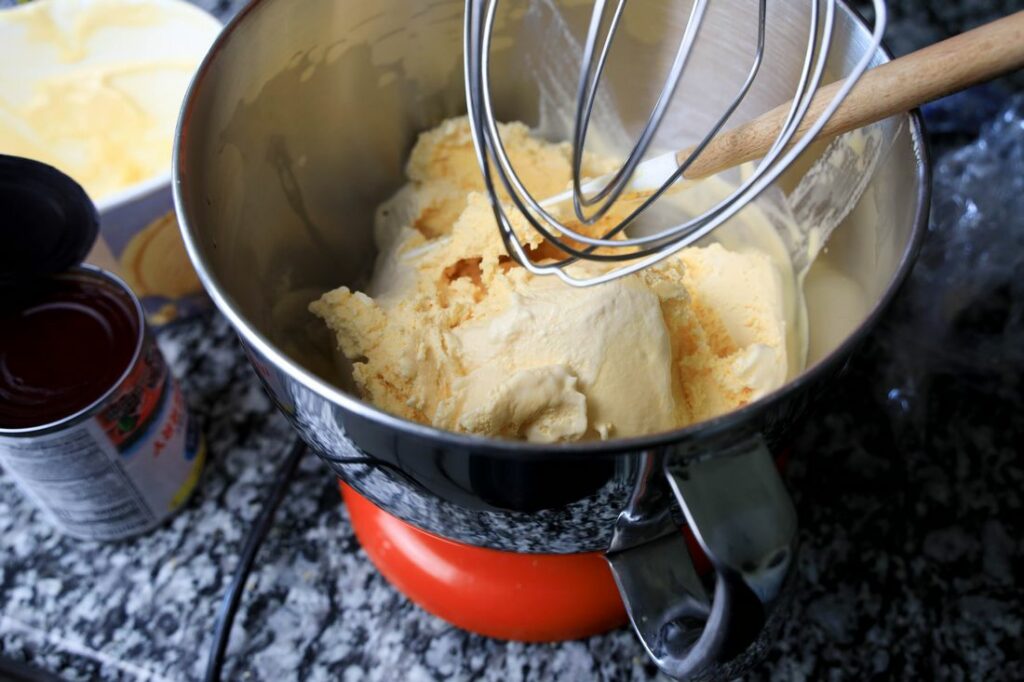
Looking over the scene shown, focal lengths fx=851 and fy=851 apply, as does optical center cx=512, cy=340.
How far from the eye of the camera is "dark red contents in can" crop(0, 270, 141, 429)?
20.5 inches

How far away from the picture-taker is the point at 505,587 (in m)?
0.55

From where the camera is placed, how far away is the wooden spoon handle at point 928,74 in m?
0.37

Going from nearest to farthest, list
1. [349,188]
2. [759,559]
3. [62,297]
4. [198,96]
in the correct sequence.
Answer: [759,559], [198,96], [62,297], [349,188]

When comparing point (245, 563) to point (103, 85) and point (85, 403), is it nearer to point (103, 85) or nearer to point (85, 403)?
point (85, 403)

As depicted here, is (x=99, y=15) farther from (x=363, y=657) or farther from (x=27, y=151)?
(x=363, y=657)

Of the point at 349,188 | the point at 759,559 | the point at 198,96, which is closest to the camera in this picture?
the point at 759,559

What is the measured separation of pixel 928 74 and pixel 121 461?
51cm

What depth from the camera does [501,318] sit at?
1.69ft

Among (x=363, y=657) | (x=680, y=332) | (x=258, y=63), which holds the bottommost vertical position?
(x=363, y=657)

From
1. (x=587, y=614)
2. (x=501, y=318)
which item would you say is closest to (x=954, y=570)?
(x=587, y=614)

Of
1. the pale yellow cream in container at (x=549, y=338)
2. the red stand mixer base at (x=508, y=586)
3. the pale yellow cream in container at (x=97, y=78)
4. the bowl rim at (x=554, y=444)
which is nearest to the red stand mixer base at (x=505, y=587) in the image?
the red stand mixer base at (x=508, y=586)

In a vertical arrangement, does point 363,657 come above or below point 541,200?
below

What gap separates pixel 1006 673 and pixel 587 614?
27cm

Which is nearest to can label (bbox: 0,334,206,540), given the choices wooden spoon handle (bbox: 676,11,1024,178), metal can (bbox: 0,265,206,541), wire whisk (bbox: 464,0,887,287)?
metal can (bbox: 0,265,206,541)
